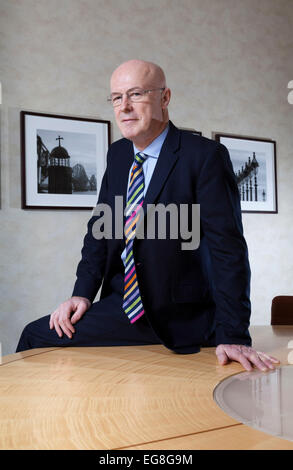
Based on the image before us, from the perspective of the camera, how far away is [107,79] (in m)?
4.22

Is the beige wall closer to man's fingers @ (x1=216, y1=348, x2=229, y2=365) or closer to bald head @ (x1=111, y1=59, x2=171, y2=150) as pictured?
bald head @ (x1=111, y1=59, x2=171, y2=150)

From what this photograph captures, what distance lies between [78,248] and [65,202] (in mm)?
377

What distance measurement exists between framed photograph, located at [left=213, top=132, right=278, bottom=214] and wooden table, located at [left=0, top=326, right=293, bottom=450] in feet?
11.8

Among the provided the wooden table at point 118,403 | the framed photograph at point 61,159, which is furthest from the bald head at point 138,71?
the framed photograph at point 61,159

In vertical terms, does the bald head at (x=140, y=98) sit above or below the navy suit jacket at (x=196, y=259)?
above

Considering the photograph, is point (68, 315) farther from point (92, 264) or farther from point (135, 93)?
point (135, 93)

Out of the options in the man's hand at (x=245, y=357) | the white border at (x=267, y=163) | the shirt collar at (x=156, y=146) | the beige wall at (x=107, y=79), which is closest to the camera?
the man's hand at (x=245, y=357)

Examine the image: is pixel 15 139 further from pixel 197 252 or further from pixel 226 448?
pixel 226 448

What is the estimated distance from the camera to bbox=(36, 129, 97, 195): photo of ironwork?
3.90 m

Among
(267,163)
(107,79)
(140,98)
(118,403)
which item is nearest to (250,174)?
(267,163)

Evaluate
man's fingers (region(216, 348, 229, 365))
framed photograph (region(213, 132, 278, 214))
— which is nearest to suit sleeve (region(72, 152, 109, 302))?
man's fingers (region(216, 348, 229, 365))

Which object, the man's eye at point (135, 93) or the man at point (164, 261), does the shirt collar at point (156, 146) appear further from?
the man's eye at point (135, 93)

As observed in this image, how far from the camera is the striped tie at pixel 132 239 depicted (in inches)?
71.0

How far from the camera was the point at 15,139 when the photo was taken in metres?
3.79
